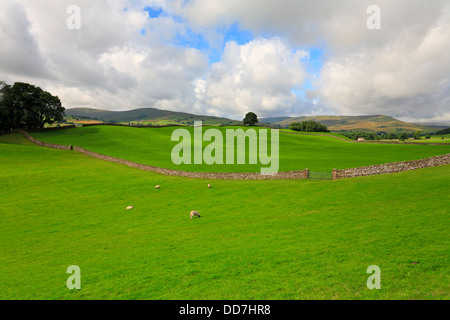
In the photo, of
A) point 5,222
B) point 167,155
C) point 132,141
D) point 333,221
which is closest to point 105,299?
point 333,221

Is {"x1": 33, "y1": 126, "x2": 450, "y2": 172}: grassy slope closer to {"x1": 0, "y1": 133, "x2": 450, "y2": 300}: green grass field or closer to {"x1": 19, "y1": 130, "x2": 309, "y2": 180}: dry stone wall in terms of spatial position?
{"x1": 19, "y1": 130, "x2": 309, "y2": 180}: dry stone wall

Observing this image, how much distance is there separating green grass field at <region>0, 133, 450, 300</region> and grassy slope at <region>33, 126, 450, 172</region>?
16.6m

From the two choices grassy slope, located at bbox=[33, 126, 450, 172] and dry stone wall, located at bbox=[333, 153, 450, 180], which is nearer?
dry stone wall, located at bbox=[333, 153, 450, 180]

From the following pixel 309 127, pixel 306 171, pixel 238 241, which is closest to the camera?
pixel 238 241

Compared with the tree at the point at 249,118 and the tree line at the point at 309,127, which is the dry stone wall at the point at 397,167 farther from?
the tree line at the point at 309,127

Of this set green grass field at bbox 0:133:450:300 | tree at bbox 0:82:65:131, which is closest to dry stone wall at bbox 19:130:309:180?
green grass field at bbox 0:133:450:300

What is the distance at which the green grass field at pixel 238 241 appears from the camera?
8617 millimetres

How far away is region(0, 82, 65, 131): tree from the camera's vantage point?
71375 millimetres

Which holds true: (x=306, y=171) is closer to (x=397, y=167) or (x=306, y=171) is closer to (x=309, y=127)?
(x=397, y=167)

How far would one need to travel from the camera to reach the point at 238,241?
13008 millimetres

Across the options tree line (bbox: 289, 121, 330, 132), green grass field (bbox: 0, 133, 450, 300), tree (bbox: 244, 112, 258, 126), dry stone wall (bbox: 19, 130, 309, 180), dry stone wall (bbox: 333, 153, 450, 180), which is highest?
tree (bbox: 244, 112, 258, 126)

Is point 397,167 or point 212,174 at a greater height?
point 397,167

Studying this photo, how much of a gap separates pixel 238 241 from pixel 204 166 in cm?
3038

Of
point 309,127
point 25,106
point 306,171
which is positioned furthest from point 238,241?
point 309,127
